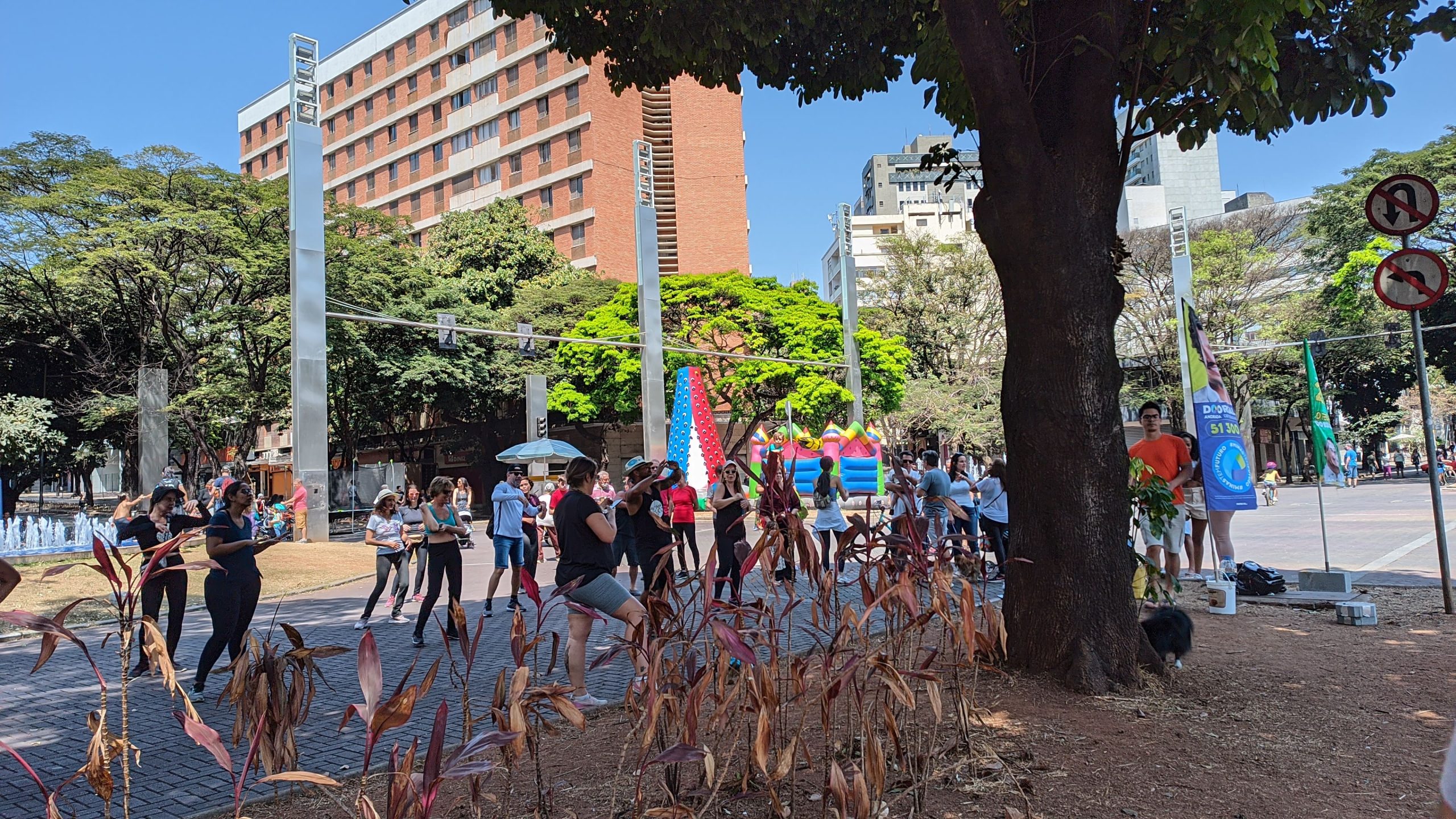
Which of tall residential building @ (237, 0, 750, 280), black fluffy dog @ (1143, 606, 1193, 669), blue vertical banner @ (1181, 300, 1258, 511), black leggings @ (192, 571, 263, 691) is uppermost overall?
tall residential building @ (237, 0, 750, 280)

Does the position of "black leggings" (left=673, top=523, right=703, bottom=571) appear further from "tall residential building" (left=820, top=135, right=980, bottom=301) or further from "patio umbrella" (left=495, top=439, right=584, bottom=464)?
"tall residential building" (left=820, top=135, right=980, bottom=301)

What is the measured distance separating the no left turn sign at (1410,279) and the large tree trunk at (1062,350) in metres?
3.30

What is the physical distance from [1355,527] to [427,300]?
96.6ft

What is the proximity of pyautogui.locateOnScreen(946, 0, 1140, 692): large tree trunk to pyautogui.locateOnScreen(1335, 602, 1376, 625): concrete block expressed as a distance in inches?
131

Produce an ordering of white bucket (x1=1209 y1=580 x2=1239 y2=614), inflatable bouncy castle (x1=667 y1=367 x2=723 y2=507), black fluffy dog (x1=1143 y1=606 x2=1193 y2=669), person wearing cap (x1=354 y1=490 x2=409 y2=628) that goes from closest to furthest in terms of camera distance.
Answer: black fluffy dog (x1=1143 y1=606 x2=1193 y2=669) < white bucket (x1=1209 y1=580 x2=1239 y2=614) < person wearing cap (x1=354 y1=490 x2=409 y2=628) < inflatable bouncy castle (x1=667 y1=367 x2=723 y2=507)

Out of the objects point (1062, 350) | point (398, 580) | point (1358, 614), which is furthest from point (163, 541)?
point (1358, 614)

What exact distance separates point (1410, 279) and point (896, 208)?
11317 centimetres

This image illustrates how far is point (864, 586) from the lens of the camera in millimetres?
3943

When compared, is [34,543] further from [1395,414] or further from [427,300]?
[1395,414]

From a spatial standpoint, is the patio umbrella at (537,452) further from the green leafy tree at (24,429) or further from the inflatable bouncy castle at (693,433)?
the green leafy tree at (24,429)

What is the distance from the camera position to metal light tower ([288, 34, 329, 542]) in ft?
62.5

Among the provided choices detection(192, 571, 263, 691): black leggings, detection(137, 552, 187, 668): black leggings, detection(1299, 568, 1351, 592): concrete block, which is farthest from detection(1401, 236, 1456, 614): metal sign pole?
detection(137, 552, 187, 668): black leggings

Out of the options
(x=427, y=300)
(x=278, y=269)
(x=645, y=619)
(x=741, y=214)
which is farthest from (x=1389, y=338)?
(x=645, y=619)

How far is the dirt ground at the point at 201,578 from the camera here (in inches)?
494
